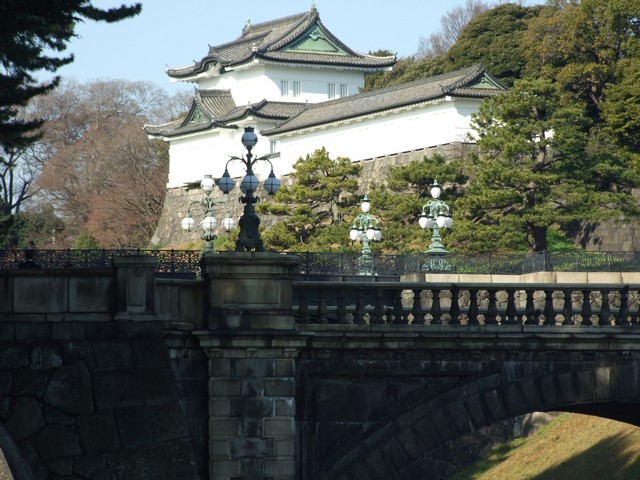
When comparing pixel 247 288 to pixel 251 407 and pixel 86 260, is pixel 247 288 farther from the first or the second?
pixel 86 260

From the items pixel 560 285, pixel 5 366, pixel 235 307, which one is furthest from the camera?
pixel 560 285

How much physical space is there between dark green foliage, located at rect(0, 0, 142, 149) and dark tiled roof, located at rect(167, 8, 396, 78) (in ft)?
212

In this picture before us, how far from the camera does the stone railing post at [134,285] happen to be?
2183cm

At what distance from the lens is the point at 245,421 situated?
23.3m

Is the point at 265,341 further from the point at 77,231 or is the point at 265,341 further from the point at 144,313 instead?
the point at 77,231

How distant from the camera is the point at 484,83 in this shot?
7200 cm

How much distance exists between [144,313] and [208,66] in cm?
7661

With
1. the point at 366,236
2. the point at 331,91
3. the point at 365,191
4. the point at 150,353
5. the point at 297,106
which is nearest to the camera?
the point at 150,353

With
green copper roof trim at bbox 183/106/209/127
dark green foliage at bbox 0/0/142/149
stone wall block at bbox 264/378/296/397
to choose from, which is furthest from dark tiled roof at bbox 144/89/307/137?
stone wall block at bbox 264/378/296/397

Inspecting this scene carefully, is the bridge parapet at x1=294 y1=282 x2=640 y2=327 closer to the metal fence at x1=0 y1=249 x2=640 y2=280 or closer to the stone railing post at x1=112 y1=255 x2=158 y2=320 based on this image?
the stone railing post at x1=112 y1=255 x2=158 y2=320

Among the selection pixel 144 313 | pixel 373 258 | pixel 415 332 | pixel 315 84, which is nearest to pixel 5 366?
pixel 144 313

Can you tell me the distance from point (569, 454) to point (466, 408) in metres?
22.5

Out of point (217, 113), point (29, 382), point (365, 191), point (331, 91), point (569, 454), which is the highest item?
point (331, 91)

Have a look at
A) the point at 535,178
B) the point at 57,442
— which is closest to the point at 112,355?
the point at 57,442
